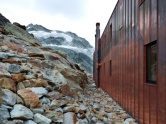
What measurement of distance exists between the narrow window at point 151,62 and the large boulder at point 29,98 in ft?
10.4

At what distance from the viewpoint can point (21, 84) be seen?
314cm

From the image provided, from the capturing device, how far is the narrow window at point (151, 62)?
9.93 feet

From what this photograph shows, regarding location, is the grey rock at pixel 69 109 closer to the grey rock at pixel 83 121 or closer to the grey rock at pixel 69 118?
the grey rock at pixel 69 118

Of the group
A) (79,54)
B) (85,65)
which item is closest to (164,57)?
(85,65)

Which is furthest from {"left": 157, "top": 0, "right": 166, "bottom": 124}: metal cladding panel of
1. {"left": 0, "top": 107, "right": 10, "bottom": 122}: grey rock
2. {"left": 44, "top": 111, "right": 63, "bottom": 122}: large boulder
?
{"left": 0, "top": 107, "right": 10, "bottom": 122}: grey rock

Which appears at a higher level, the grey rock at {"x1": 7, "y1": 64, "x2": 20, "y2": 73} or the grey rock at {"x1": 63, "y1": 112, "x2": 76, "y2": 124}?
the grey rock at {"x1": 7, "y1": 64, "x2": 20, "y2": 73}

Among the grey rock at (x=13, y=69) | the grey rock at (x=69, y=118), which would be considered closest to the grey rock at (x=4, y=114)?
the grey rock at (x=69, y=118)

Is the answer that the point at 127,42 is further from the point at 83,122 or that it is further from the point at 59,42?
the point at 59,42

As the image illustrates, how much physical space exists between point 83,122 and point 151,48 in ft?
9.54

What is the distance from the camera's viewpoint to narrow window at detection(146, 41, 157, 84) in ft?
9.93

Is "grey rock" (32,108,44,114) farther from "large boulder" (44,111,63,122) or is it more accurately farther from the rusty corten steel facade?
the rusty corten steel facade

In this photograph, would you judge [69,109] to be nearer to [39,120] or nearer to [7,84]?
[39,120]

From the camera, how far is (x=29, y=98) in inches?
108

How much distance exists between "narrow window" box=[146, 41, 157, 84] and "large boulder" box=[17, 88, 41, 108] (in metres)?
3.17
